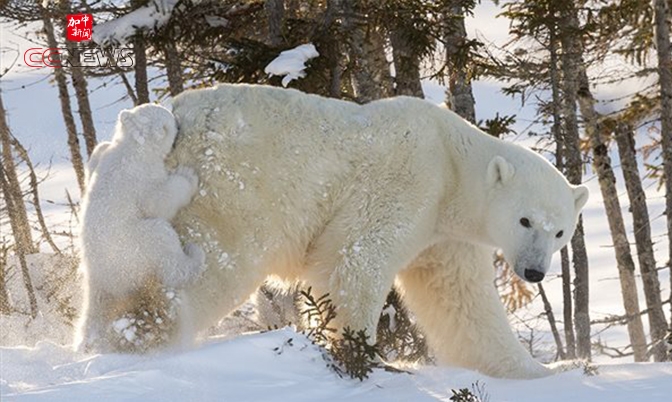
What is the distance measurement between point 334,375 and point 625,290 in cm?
1294

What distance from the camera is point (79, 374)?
5.68 m

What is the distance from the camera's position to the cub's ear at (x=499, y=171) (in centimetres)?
755

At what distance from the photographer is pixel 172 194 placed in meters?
7.05

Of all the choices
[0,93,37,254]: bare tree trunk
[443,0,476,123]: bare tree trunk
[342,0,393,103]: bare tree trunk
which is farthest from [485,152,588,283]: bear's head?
[0,93,37,254]: bare tree trunk

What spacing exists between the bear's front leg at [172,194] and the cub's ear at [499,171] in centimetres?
208

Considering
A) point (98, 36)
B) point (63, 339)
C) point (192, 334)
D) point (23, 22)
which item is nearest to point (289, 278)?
point (192, 334)

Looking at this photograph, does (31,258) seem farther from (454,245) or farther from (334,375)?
(334,375)

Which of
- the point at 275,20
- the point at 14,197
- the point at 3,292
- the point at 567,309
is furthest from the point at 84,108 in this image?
the point at 567,309

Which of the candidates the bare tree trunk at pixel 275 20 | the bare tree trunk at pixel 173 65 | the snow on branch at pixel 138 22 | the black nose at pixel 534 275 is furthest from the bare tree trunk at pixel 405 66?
the black nose at pixel 534 275

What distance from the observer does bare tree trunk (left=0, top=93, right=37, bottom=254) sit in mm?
16031

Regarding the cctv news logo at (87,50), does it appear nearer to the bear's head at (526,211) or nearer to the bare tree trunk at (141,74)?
the bare tree trunk at (141,74)

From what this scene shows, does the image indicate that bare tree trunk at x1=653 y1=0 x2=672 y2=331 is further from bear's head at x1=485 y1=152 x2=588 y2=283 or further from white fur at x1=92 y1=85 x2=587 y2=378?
bear's head at x1=485 y1=152 x2=588 y2=283

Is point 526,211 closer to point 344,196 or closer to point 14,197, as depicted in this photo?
point 344,196

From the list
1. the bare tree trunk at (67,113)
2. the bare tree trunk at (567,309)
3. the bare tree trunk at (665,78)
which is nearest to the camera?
the bare tree trunk at (665,78)
